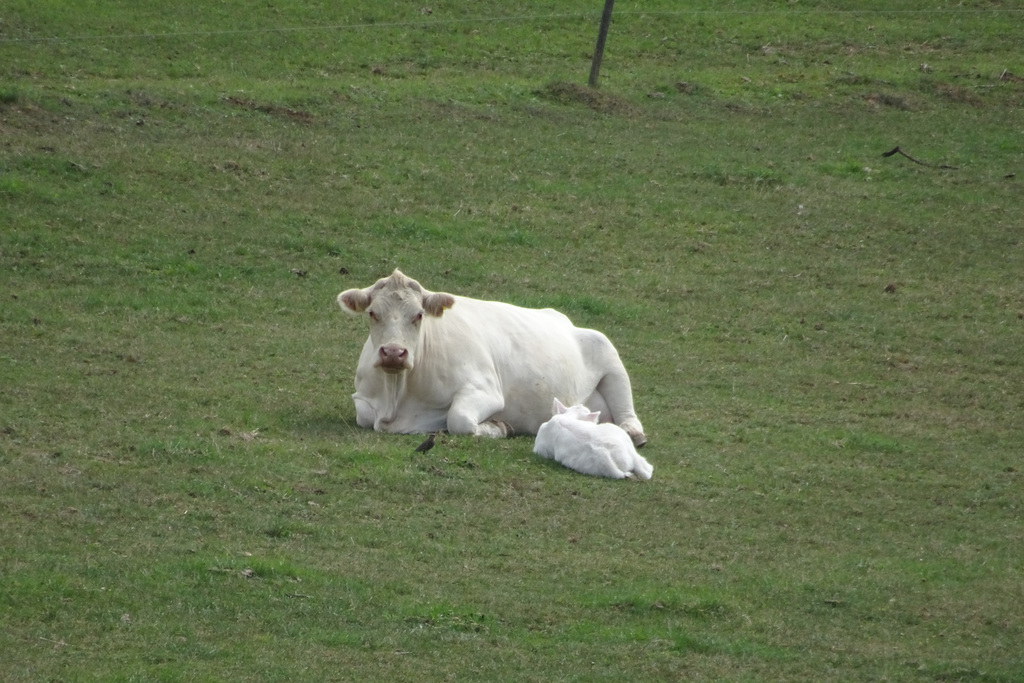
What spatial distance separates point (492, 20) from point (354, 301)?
18167 mm

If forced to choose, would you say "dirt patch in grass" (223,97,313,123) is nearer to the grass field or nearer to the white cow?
the grass field

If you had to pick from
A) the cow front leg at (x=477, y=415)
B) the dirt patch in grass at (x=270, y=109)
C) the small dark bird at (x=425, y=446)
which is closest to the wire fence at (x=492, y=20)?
the dirt patch in grass at (x=270, y=109)

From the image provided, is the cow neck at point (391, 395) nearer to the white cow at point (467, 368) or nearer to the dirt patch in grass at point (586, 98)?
the white cow at point (467, 368)

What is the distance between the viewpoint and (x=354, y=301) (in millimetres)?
12898

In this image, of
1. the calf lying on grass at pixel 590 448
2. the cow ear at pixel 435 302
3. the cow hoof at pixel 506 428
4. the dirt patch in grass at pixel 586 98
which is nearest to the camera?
the calf lying on grass at pixel 590 448

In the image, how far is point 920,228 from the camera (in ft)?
74.3

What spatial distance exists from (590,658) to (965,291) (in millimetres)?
13852

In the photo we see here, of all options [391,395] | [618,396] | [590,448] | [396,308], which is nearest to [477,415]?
[391,395]

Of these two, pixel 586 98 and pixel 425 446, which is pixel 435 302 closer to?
pixel 425 446

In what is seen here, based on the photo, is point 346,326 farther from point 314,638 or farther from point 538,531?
point 314,638

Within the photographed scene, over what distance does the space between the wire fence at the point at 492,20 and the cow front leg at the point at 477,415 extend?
14816 millimetres

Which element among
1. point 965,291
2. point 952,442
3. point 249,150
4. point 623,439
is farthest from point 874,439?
point 249,150

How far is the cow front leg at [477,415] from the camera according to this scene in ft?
41.5

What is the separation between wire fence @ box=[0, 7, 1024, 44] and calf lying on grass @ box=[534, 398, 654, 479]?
15965 mm
